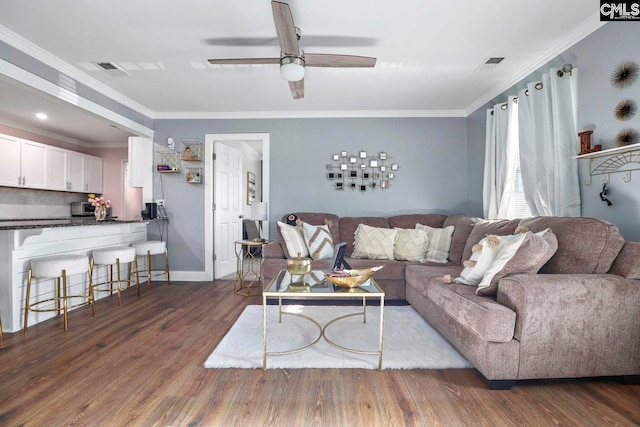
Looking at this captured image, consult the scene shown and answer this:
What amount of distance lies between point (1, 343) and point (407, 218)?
4197mm

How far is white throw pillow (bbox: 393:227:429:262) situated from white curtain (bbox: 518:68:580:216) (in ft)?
3.71

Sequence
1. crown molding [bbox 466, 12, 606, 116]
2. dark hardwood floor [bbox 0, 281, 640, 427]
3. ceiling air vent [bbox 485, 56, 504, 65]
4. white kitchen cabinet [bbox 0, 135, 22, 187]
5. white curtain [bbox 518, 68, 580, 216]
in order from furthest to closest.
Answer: white kitchen cabinet [bbox 0, 135, 22, 187] → ceiling air vent [bbox 485, 56, 504, 65] → white curtain [bbox 518, 68, 580, 216] → crown molding [bbox 466, 12, 606, 116] → dark hardwood floor [bbox 0, 281, 640, 427]

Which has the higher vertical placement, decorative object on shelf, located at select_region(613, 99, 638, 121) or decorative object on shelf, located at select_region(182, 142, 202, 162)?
decorative object on shelf, located at select_region(182, 142, 202, 162)

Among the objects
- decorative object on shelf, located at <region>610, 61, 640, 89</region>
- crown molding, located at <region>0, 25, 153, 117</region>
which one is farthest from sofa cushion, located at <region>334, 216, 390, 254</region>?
crown molding, located at <region>0, 25, 153, 117</region>

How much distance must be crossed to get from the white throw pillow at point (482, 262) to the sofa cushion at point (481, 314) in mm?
145

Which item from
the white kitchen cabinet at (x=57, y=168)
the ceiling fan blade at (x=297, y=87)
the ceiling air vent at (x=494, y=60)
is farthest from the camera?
the white kitchen cabinet at (x=57, y=168)

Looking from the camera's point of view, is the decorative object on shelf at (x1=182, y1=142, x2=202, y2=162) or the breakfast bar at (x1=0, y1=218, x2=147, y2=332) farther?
the decorative object on shelf at (x1=182, y1=142, x2=202, y2=162)

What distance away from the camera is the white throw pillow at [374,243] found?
146 inches

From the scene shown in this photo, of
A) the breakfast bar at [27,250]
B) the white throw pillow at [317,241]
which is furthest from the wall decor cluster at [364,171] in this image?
the breakfast bar at [27,250]

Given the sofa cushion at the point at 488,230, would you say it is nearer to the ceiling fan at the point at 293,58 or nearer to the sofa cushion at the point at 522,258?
the sofa cushion at the point at 522,258

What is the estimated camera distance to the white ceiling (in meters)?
2.23

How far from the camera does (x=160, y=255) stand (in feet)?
15.1

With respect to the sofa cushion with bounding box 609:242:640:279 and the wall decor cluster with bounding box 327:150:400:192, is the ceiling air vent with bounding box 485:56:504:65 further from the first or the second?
the sofa cushion with bounding box 609:242:640:279

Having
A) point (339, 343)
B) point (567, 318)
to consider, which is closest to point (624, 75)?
point (567, 318)
